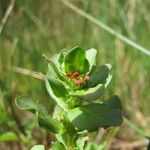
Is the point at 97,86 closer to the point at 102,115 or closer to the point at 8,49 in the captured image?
the point at 102,115

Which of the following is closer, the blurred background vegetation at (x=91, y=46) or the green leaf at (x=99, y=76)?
Answer: the green leaf at (x=99, y=76)

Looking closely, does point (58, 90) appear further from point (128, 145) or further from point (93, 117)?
point (128, 145)

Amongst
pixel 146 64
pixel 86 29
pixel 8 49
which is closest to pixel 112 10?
pixel 86 29

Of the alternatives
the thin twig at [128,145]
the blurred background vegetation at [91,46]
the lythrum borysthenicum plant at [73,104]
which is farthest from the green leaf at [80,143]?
the thin twig at [128,145]

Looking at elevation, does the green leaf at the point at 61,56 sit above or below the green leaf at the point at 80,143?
above

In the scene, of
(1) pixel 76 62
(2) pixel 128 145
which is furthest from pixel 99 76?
(2) pixel 128 145

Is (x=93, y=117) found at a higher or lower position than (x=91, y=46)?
higher

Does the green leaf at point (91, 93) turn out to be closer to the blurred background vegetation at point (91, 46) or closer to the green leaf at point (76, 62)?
the green leaf at point (76, 62)
